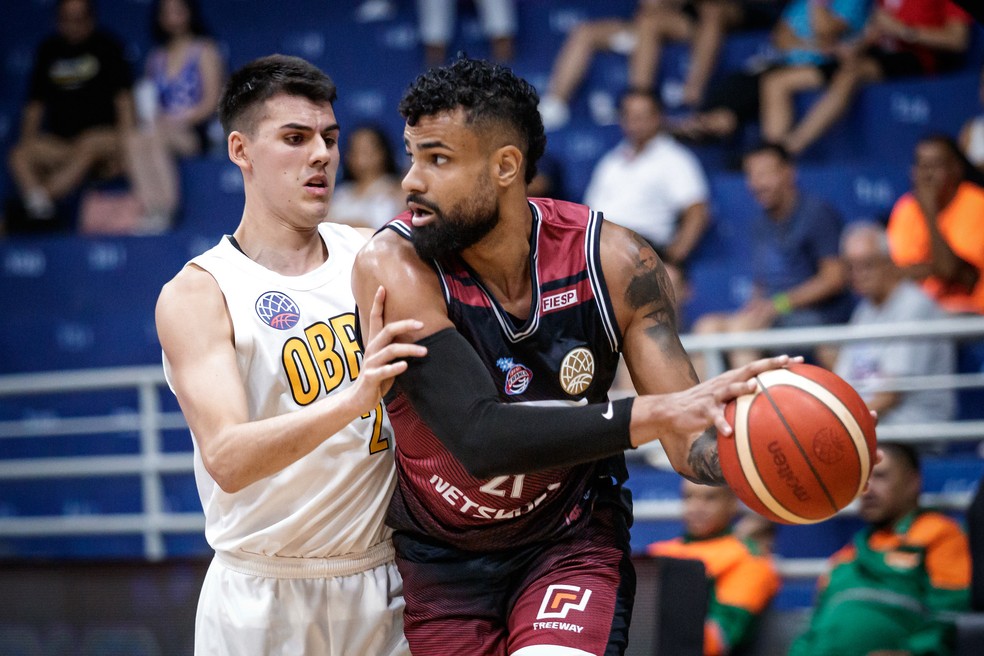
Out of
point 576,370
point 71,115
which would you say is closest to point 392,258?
point 576,370

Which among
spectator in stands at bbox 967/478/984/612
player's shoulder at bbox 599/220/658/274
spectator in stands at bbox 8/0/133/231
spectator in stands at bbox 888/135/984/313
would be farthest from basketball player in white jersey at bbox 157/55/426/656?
spectator in stands at bbox 8/0/133/231

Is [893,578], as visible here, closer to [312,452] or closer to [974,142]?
[312,452]

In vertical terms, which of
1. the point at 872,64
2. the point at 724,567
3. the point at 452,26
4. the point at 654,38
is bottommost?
the point at 724,567

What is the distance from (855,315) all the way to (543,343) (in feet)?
11.8

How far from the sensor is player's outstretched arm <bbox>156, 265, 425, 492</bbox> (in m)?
2.90

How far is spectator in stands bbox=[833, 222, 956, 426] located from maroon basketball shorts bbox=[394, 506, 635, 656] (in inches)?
112

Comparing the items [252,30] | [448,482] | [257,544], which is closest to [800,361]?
[448,482]

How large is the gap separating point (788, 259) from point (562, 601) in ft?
13.6

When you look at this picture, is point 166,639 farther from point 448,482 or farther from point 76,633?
point 448,482

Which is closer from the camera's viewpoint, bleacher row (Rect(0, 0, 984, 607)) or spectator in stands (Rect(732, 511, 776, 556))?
spectator in stands (Rect(732, 511, 776, 556))

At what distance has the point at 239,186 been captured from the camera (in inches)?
379

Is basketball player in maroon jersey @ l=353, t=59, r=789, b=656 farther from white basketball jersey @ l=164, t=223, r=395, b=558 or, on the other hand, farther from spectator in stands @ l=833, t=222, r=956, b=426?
spectator in stands @ l=833, t=222, r=956, b=426

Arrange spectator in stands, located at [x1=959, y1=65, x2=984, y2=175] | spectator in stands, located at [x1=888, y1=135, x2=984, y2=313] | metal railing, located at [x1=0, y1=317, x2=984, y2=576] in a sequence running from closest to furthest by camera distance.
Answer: metal railing, located at [x1=0, y1=317, x2=984, y2=576], spectator in stands, located at [x1=888, y1=135, x2=984, y2=313], spectator in stands, located at [x1=959, y1=65, x2=984, y2=175]

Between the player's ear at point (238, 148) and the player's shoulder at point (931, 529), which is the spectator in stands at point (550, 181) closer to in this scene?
the player's shoulder at point (931, 529)
